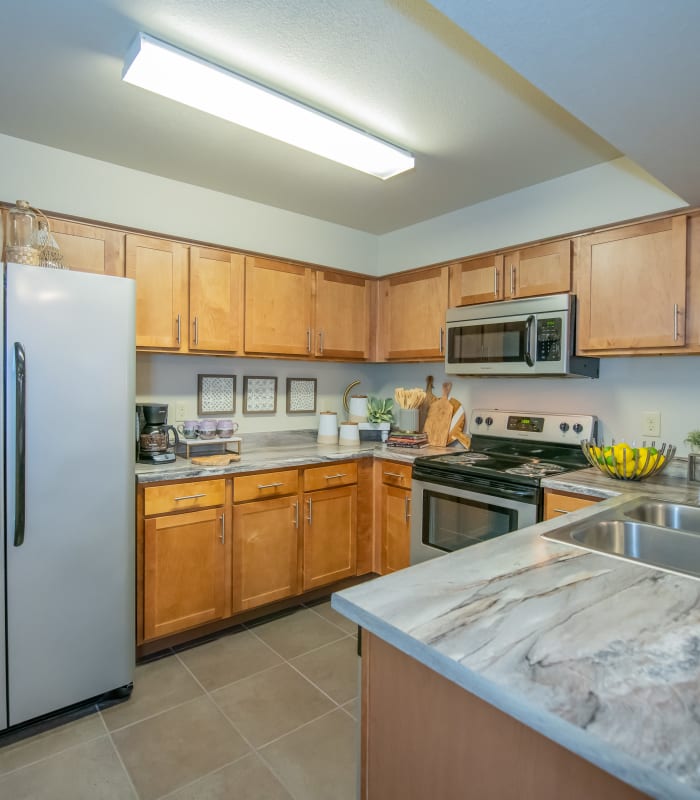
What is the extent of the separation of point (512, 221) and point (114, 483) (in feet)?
7.85

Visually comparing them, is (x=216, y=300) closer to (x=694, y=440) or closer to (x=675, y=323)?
(x=675, y=323)

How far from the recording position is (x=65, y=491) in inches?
74.0

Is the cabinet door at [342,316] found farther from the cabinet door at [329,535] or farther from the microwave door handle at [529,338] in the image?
the microwave door handle at [529,338]

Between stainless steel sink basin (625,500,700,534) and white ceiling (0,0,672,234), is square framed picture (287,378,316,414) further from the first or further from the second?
stainless steel sink basin (625,500,700,534)

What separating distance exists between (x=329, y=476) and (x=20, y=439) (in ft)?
5.21

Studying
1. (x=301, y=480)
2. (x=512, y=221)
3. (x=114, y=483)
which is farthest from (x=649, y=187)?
(x=114, y=483)

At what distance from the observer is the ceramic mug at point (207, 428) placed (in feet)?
9.11

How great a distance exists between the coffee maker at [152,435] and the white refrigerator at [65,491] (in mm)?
444

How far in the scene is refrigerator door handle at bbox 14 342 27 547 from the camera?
5.77ft

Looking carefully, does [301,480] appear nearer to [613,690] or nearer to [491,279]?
[491,279]

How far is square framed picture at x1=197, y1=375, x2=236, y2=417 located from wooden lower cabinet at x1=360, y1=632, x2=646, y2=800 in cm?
226

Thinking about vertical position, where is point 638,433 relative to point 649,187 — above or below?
below

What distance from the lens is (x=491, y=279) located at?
112 inches

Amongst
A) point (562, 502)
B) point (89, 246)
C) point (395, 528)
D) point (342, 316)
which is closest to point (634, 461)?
point (562, 502)
